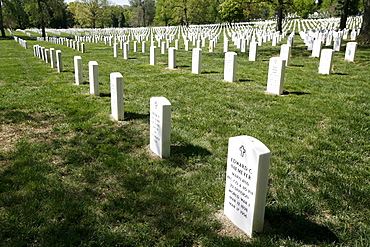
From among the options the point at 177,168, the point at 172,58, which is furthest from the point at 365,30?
the point at 177,168

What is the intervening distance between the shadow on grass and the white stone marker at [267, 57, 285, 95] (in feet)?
19.5

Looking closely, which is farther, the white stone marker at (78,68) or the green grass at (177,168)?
the white stone marker at (78,68)

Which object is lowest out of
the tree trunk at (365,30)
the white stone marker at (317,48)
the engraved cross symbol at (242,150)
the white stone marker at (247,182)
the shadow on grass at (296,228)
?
the shadow on grass at (296,228)

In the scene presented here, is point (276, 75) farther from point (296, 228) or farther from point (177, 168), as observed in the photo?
point (296, 228)

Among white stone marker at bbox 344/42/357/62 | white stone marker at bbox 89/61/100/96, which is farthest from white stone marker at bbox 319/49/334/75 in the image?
white stone marker at bbox 89/61/100/96

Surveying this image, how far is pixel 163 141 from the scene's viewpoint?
4887 mm

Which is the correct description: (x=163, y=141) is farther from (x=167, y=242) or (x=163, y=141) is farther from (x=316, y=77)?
(x=316, y=77)

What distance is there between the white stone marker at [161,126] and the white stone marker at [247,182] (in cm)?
169

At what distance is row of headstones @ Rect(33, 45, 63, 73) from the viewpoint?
12.9 metres

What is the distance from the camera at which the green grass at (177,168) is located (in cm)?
325

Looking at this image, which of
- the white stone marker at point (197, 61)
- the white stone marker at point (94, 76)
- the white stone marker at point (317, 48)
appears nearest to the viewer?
the white stone marker at point (94, 76)

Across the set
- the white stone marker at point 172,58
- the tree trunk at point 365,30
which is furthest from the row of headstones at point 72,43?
the tree trunk at point 365,30

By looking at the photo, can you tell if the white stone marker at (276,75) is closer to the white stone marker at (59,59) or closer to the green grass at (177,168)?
the green grass at (177,168)

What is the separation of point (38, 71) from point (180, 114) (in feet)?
30.6
